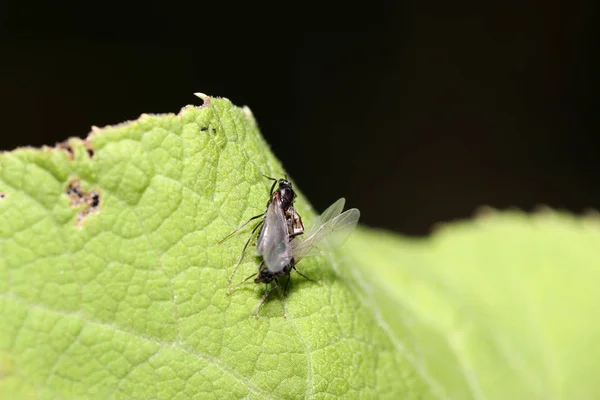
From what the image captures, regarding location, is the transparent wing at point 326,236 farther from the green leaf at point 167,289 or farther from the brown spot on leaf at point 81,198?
the brown spot on leaf at point 81,198

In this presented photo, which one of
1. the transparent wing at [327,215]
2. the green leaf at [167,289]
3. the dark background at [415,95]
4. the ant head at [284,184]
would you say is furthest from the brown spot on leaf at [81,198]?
the dark background at [415,95]

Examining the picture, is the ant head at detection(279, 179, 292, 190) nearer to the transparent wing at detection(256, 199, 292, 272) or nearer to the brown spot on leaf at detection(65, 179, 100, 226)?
the transparent wing at detection(256, 199, 292, 272)

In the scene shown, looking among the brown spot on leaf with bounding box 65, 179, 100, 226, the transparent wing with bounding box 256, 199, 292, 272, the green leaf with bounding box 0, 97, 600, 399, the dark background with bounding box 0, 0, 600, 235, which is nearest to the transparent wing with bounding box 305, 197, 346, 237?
the green leaf with bounding box 0, 97, 600, 399

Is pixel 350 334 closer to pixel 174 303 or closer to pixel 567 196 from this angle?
pixel 174 303

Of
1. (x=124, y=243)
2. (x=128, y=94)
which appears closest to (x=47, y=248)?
(x=124, y=243)

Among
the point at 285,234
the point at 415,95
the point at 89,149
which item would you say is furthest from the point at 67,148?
the point at 415,95

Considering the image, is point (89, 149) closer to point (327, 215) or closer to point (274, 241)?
point (274, 241)
